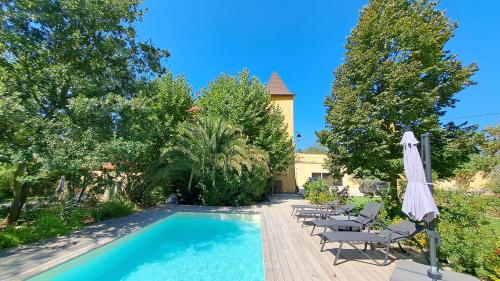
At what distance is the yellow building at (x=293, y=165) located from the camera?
2617 cm

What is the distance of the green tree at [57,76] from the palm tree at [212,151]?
5.43 metres

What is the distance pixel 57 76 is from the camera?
26.2 feet

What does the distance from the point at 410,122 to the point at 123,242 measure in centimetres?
1150

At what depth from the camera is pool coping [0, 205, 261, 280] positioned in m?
5.12

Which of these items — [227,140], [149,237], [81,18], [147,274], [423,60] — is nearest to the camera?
[147,274]

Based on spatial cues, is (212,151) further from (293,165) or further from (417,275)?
(417,275)

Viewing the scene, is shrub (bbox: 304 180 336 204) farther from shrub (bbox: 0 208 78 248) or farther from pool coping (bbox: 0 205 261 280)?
shrub (bbox: 0 208 78 248)

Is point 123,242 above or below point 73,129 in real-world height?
below

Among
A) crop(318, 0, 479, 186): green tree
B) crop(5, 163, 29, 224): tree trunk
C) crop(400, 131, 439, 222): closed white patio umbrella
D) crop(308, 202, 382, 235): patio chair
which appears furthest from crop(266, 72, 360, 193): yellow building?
crop(5, 163, 29, 224): tree trunk

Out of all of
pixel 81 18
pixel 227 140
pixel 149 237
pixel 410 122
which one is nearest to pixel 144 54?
pixel 81 18

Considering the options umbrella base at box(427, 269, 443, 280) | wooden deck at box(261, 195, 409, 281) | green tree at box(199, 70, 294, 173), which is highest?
green tree at box(199, 70, 294, 173)

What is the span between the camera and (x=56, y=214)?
8539mm

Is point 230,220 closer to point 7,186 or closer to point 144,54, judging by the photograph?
point 144,54

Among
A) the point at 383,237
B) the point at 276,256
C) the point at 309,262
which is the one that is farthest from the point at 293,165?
the point at 309,262
